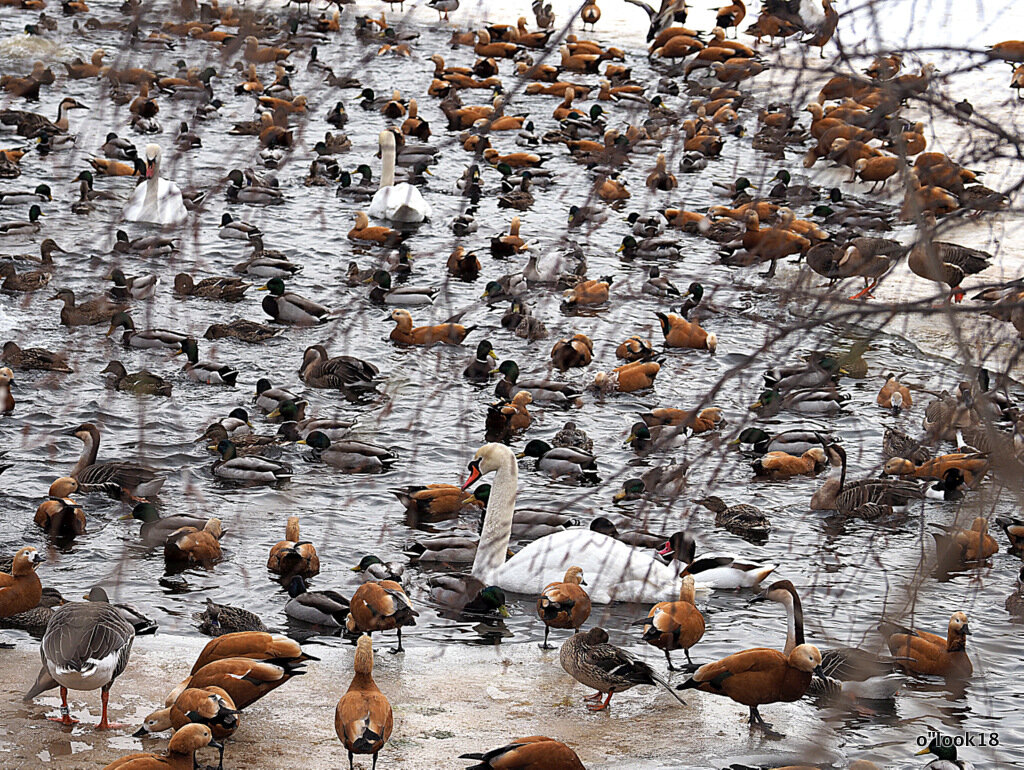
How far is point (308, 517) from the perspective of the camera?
30.9 ft

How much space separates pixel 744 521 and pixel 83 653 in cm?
526

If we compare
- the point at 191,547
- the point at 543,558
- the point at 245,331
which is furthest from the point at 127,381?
the point at 543,558

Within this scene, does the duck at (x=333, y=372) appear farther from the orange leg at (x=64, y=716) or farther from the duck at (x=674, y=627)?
the orange leg at (x=64, y=716)

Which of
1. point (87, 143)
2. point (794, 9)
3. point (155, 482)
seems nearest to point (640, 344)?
point (155, 482)

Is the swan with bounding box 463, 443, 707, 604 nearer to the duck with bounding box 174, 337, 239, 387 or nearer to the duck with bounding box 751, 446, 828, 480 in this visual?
the duck with bounding box 751, 446, 828, 480

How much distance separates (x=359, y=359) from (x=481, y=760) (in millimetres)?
7003

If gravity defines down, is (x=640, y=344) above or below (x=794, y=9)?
below

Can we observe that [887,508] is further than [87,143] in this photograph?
No

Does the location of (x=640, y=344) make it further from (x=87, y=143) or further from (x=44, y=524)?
(x=87, y=143)

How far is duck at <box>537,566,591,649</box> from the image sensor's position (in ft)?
25.0

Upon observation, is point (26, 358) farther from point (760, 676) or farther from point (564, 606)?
point (760, 676)

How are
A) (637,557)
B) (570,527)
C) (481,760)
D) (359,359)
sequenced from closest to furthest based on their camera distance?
(481,760), (637,557), (570,527), (359,359)

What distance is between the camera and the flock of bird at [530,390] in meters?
3.37

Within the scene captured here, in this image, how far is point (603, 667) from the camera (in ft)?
22.0
